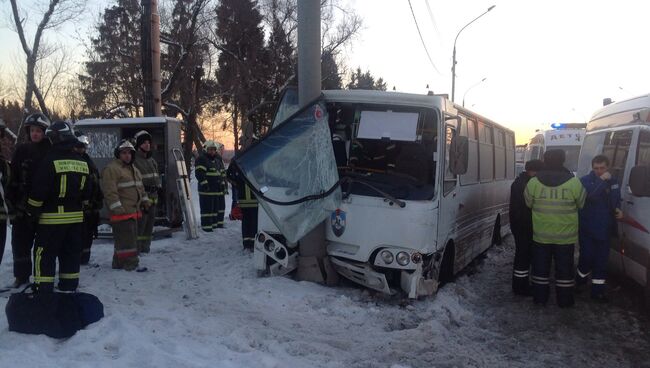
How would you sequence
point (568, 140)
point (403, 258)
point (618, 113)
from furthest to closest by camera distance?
point (568, 140), point (618, 113), point (403, 258)

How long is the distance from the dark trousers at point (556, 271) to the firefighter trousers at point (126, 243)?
17.4ft

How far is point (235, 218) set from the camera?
39.0 ft

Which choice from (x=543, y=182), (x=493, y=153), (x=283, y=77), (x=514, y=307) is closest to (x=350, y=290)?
(x=514, y=307)

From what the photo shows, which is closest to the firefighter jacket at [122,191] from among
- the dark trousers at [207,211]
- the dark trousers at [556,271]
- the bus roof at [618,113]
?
the dark trousers at [207,211]

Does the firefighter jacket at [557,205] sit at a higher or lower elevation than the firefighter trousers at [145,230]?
higher

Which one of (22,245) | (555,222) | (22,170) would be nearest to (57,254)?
(22,245)

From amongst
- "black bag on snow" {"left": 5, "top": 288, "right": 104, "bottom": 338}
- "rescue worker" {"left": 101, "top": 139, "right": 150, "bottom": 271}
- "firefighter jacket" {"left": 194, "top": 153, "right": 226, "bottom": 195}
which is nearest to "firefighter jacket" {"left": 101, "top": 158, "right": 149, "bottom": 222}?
"rescue worker" {"left": 101, "top": 139, "right": 150, "bottom": 271}

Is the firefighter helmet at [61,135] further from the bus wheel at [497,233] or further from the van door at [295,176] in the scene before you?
the bus wheel at [497,233]

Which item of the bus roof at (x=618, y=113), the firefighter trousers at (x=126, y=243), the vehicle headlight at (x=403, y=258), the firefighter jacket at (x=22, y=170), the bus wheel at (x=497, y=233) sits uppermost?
the bus roof at (x=618, y=113)

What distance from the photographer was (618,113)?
25.0ft

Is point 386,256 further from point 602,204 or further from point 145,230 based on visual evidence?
point 145,230

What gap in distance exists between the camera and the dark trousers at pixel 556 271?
632cm

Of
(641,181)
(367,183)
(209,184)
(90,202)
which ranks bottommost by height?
(209,184)

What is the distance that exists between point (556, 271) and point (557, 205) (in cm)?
86
